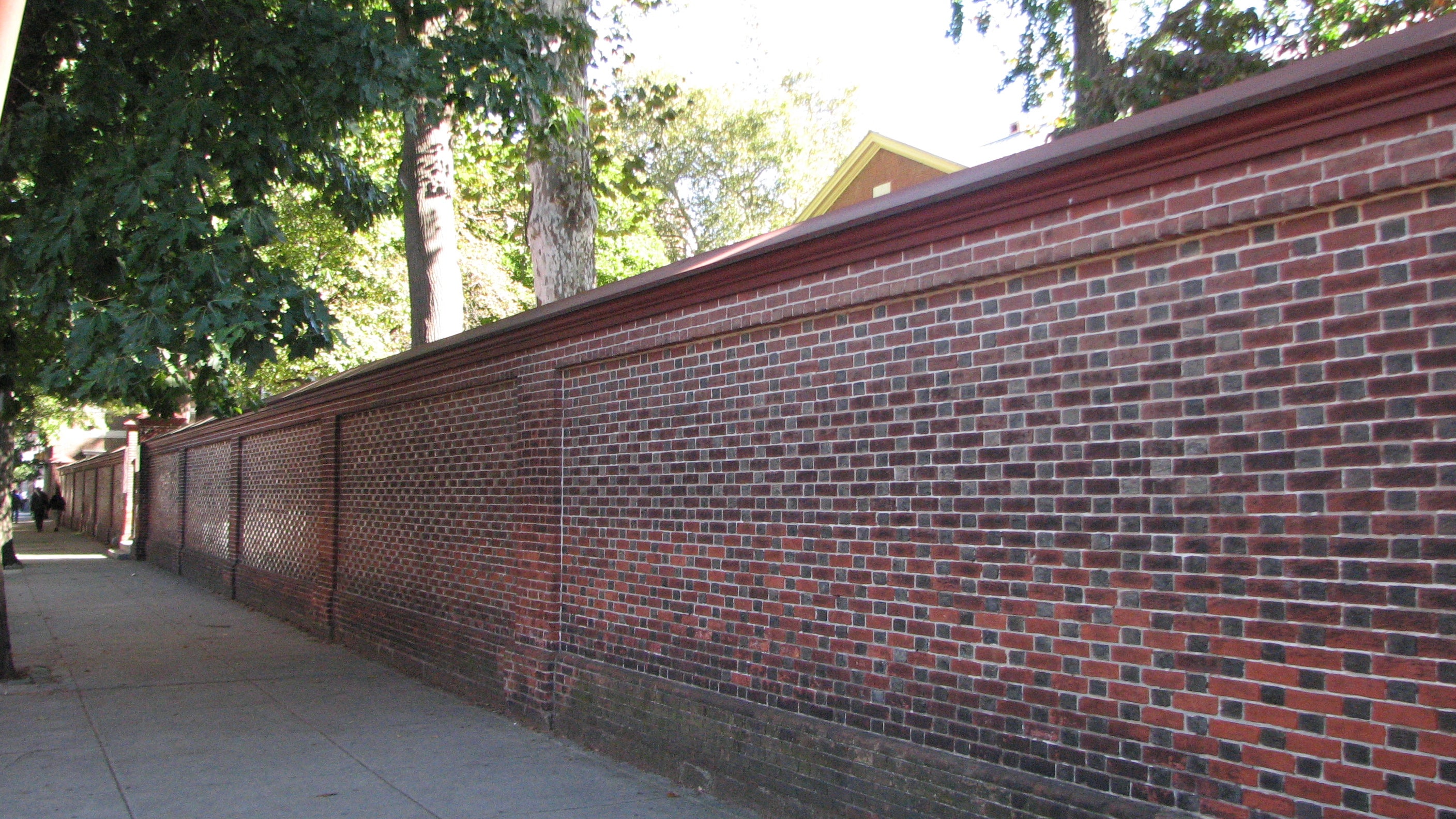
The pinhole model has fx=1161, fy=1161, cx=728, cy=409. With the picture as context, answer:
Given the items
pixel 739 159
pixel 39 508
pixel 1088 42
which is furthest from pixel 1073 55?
pixel 39 508

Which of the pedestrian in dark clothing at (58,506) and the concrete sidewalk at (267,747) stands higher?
the pedestrian in dark clothing at (58,506)

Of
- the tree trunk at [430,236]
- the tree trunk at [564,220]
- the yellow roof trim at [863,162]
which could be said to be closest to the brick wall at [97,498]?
the tree trunk at [430,236]

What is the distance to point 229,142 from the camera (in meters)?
9.12

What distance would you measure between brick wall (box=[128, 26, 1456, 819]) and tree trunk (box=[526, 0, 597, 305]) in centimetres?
613

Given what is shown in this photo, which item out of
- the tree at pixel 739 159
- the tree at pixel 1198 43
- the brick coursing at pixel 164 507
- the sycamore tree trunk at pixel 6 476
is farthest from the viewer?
the tree at pixel 739 159

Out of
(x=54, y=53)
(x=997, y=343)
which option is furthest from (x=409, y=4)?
(x=997, y=343)

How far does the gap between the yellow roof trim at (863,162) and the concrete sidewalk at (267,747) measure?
57.1 feet

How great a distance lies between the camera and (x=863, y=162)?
2834 cm

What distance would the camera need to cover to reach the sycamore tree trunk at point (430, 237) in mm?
15211

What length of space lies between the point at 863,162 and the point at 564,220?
51.3ft

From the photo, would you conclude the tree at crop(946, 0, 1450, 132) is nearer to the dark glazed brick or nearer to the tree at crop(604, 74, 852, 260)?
the dark glazed brick

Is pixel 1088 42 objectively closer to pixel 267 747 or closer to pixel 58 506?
pixel 267 747

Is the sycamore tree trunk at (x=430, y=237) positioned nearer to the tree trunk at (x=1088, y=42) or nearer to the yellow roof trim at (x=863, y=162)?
the tree trunk at (x=1088, y=42)

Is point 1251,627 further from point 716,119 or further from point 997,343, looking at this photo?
point 716,119
